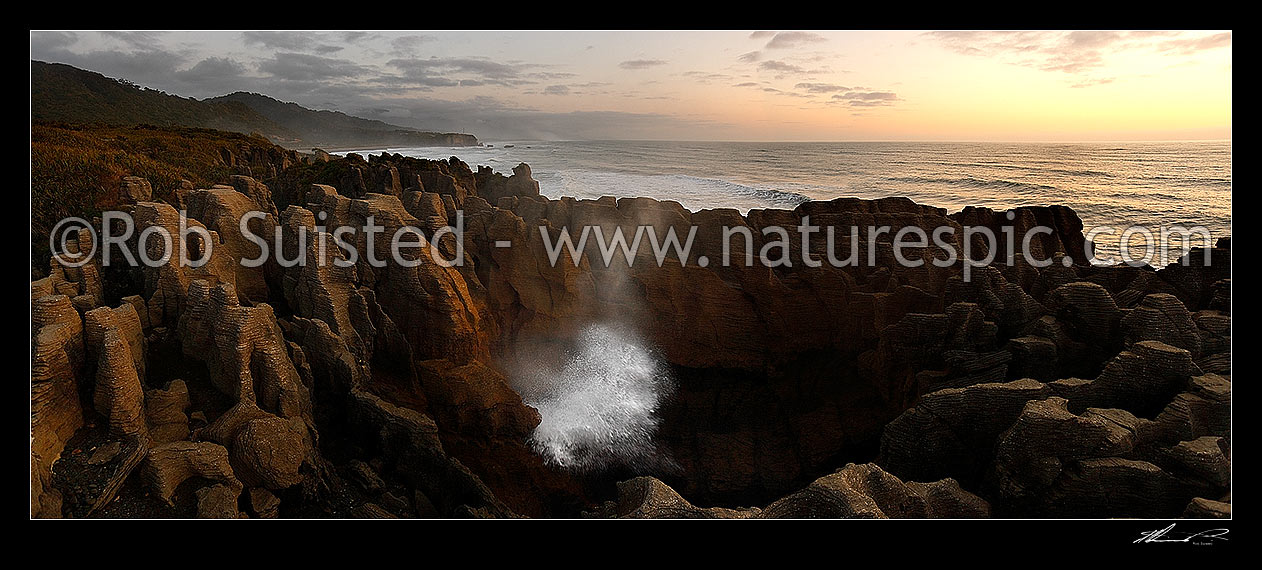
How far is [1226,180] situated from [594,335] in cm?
673

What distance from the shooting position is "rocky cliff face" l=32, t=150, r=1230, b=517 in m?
3.41

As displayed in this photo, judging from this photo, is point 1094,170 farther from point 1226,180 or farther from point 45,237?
point 45,237

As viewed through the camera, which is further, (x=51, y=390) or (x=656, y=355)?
(x=656, y=355)

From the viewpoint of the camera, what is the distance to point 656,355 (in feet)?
27.4

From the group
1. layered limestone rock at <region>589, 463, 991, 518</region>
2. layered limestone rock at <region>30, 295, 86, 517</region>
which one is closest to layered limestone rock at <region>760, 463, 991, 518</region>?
layered limestone rock at <region>589, 463, 991, 518</region>

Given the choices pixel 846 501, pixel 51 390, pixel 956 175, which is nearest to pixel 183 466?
pixel 51 390

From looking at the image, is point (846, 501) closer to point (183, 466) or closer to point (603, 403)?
point (183, 466)
